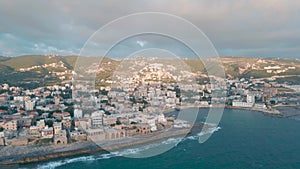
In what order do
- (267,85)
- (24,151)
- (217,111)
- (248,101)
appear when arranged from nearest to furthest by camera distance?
1. (24,151)
2. (217,111)
3. (248,101)
4. (267,85)

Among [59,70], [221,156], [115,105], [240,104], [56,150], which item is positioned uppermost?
[59,70]

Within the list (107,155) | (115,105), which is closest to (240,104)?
(115,105)

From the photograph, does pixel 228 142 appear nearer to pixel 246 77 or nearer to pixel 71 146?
pixel 71 146

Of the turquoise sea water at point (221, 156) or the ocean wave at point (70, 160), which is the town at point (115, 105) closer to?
the ocean wave at point (70, 160)

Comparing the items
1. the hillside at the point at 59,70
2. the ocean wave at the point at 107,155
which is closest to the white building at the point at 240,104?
the hillside at the point at 59,70

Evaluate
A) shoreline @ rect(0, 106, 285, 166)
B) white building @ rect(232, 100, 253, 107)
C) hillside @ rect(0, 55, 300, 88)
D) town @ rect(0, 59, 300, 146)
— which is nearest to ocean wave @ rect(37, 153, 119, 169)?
shoreline @ rect(0, 106, 285, 166)

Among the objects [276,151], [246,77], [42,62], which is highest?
[42,62]

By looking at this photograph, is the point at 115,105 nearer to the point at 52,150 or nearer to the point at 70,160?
the point at 52,150

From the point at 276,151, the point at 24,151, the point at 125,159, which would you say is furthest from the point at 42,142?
the point at 276,151
